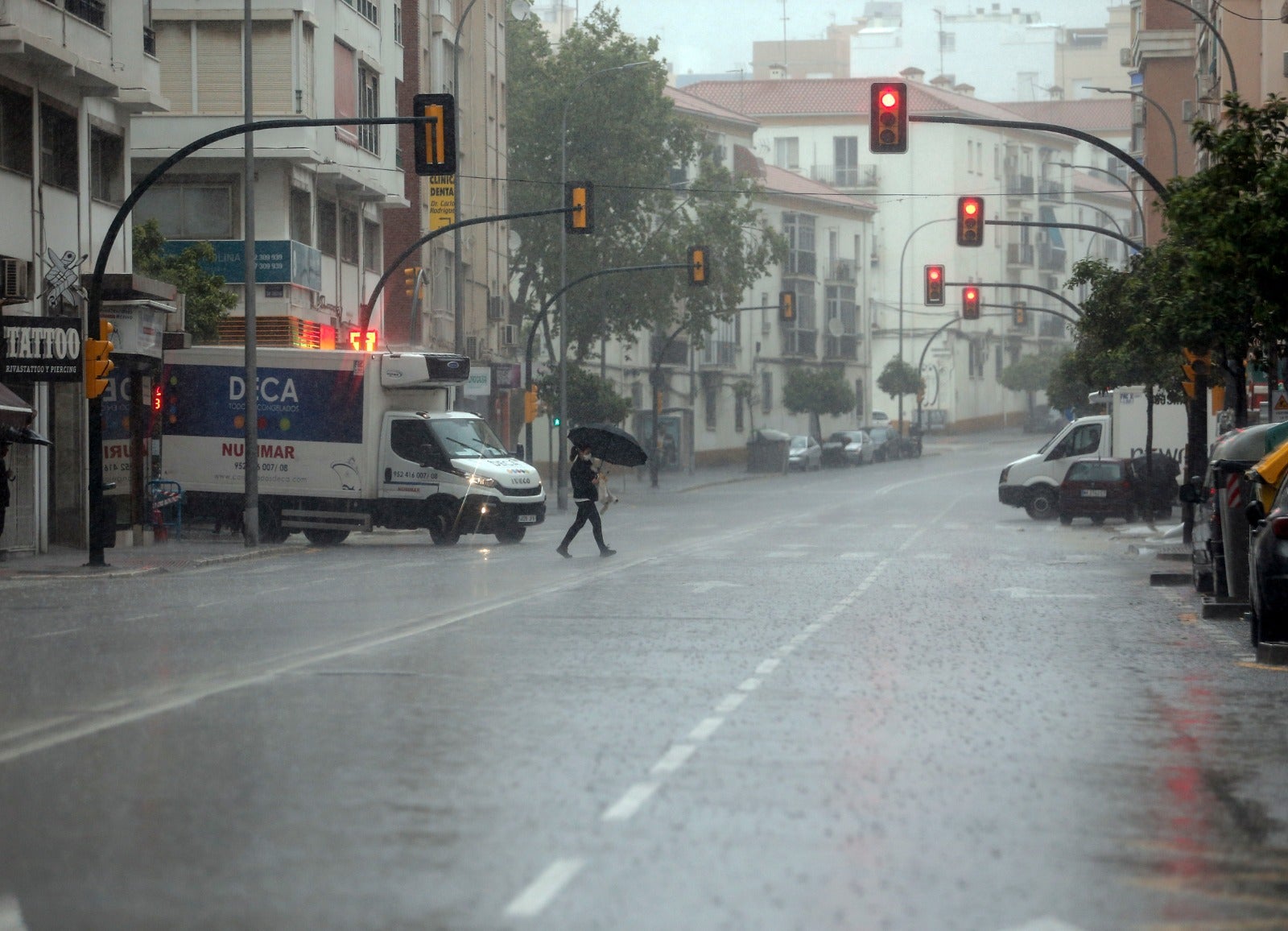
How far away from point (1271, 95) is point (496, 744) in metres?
12.9

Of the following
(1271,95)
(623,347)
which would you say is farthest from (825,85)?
(1271,95)

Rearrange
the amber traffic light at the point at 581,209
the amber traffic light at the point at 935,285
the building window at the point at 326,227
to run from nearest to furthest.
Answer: the amber traffic light at the point at 581,209 < the building window at the point at 326,227 < the amber traffic light at the point at 935,285

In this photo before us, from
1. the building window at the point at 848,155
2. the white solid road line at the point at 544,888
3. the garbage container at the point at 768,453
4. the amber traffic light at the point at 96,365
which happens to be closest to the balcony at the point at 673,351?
the garbage container at the point at 768,453

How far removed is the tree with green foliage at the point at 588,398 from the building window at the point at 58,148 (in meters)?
30.2

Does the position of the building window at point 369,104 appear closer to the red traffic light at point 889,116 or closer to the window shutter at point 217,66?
the window shutter at point 217,66

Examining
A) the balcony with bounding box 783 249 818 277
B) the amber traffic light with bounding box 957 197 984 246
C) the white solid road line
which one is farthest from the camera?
the balcony with bounding box 783 249 818 277

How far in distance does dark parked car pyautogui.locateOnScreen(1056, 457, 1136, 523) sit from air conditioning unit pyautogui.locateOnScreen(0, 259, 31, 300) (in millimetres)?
22307

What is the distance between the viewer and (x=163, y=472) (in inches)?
1356

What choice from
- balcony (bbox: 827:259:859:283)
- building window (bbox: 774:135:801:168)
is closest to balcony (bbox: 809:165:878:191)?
building window (bbox: 774:135:801:168)

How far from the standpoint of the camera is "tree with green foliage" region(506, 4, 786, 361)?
71.0m

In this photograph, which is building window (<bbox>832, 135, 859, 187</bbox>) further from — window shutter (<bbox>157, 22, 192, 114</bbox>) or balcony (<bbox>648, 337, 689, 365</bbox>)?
window shutter (<bbox>157, 22, 192, 114</bbox>)

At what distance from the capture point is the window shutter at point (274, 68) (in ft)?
139

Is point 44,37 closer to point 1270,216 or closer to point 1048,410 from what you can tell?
point 1270,216

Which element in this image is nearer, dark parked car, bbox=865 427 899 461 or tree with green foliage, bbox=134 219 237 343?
tree with green foliage, bbox=134 219 237 343
